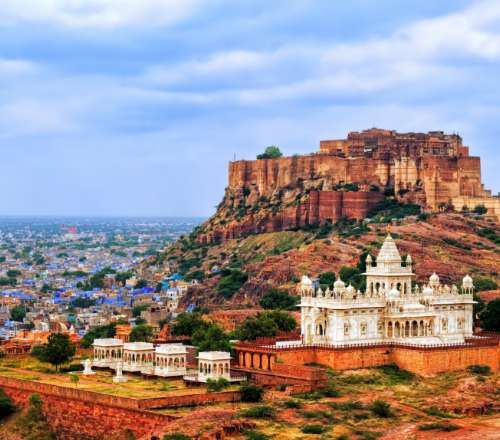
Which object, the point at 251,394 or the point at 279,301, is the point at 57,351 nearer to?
the point at 251,394

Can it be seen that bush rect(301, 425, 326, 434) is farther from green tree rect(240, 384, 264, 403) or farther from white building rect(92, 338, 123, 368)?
white building rect(92, 338, 123, 368)

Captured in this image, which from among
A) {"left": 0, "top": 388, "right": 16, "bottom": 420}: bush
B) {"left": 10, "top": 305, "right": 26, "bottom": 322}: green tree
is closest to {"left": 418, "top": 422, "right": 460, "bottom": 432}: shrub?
{"left": 0, "top": 388, "right": 16, "bottom": 420}: bush

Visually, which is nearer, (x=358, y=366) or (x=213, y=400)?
(x=213, y=400)

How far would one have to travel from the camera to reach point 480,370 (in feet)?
262

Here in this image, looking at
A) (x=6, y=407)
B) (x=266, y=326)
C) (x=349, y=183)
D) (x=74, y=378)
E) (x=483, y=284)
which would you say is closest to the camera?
(x=6, y=407)

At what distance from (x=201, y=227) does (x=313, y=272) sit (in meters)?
49.0

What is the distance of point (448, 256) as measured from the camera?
12344 centimetres

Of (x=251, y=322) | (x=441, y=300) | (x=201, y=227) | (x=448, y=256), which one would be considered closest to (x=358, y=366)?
(x=441, y=300)

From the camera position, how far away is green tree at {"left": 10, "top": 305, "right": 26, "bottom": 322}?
149 m

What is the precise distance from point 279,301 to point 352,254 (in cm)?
1204

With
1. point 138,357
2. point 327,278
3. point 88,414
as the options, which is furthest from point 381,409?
point 327,278

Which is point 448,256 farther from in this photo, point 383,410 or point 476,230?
point 383,410

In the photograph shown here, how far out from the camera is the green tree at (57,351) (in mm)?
84188

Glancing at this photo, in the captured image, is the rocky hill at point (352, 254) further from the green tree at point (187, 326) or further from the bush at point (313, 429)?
the bush at point (313, 429)
